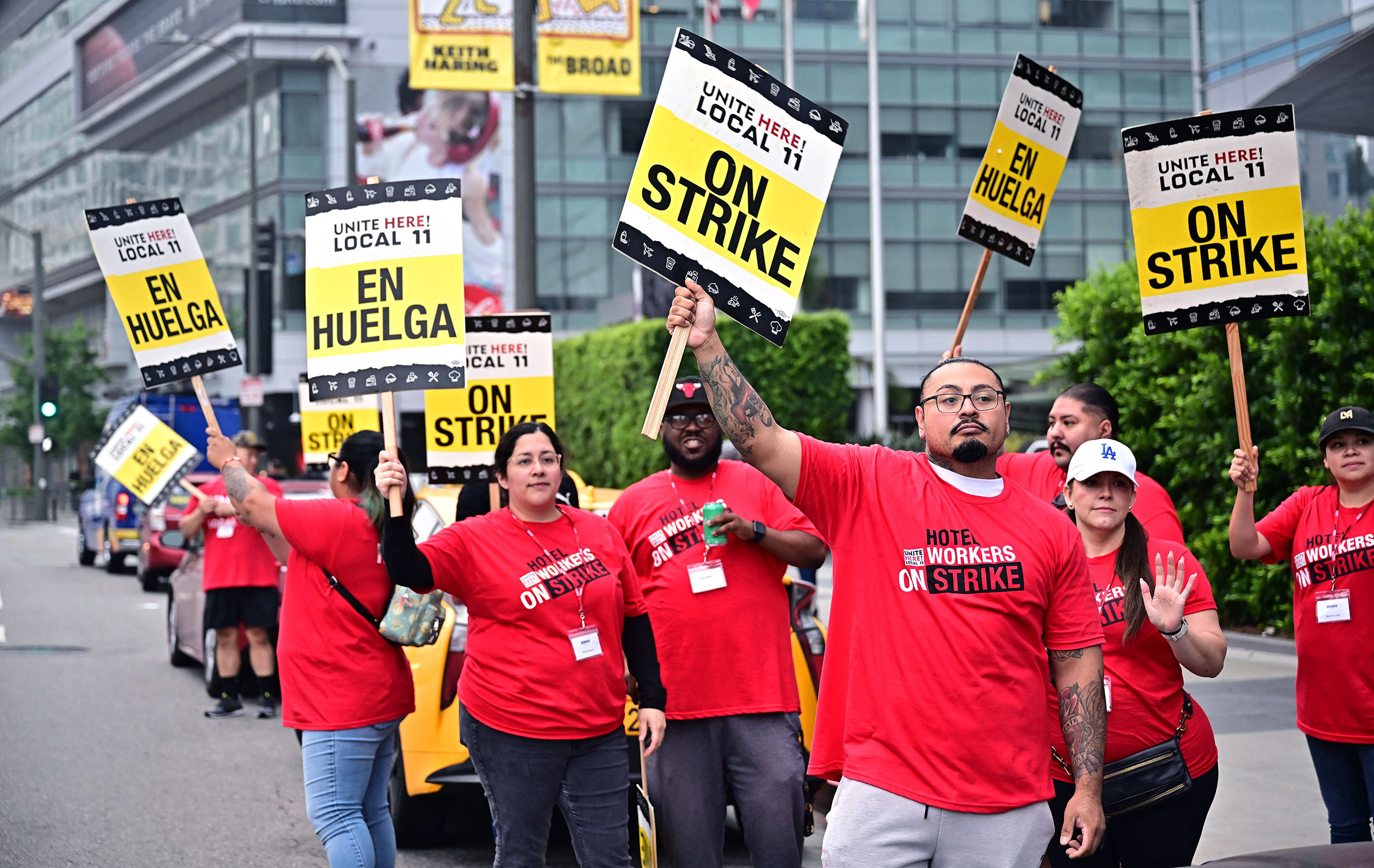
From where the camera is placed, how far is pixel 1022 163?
6859 millimetres

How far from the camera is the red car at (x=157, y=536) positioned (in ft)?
66.3

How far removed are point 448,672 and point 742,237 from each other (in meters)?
3.28

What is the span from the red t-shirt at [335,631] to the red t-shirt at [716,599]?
0.94 meters

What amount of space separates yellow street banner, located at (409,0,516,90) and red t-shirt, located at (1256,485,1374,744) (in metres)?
7.56

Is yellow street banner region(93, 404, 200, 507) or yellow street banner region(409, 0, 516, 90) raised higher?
yellow street banner region(409, 0, 516, 90)

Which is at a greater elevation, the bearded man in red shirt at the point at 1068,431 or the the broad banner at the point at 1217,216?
the the broad banner at the point at 1217,216

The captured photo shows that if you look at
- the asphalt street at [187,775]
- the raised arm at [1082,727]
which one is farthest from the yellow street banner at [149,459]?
the raised arm at [1082,727]

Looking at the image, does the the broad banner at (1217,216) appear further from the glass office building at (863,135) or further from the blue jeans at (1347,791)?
the glass office building at (863,135)

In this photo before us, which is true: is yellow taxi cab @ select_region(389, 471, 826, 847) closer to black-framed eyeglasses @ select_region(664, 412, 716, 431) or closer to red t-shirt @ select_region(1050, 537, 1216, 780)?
black-framed eyeglasses @ select_region(664, 412, 716, 431)

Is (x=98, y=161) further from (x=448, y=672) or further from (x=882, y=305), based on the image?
(x=448, y=672)

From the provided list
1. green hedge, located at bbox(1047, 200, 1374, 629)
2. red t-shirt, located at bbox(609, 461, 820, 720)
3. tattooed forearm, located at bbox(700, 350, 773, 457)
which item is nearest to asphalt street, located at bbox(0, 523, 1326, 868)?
green hedge, located at bbox(1047, 200, 1374, 629)

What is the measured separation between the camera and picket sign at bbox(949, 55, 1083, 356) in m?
6.75

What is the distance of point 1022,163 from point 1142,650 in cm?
305

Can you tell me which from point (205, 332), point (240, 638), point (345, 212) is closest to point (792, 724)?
point (345, 212)
